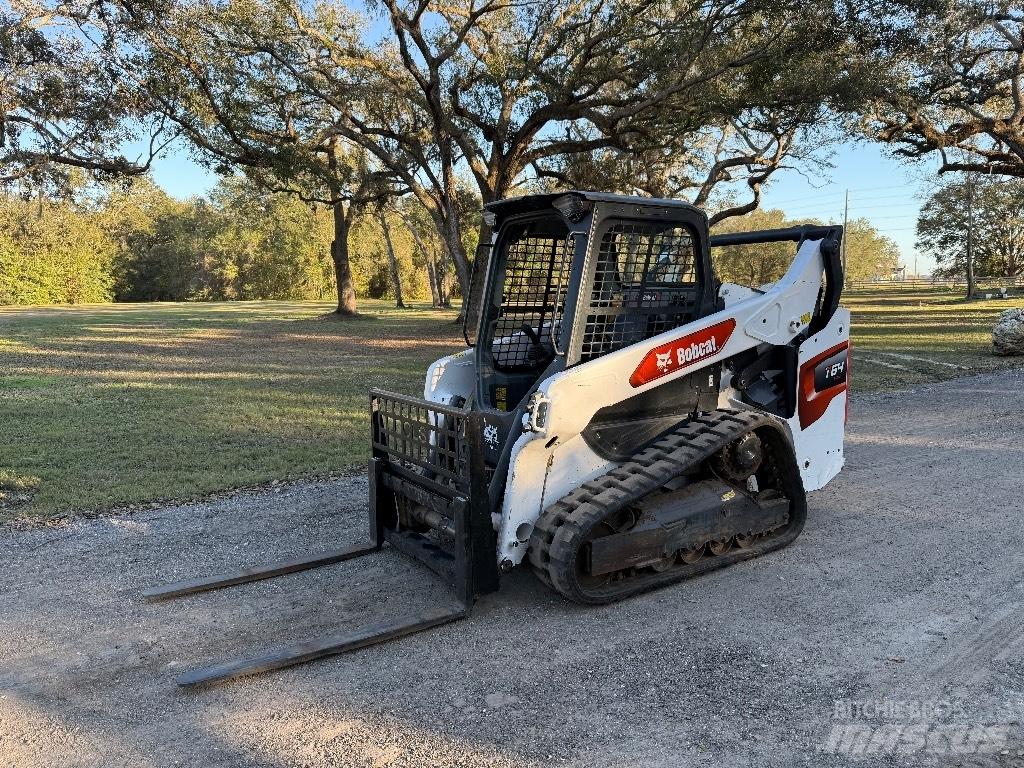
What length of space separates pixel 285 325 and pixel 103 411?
792 inches

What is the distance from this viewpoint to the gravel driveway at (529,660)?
9.76 ft

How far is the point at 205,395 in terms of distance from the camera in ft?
39.1

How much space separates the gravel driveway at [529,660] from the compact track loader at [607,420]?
0.21 metres

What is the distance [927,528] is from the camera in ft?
17.5

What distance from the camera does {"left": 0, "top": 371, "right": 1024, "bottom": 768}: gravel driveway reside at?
2.97m

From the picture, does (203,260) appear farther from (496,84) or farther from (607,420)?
(607,420)

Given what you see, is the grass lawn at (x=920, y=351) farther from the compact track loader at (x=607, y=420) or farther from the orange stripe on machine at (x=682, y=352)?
the orange stripe on machine at (x=682, y=352)

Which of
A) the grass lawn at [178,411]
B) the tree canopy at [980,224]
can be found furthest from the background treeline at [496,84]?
the tree canopy at [980,224]

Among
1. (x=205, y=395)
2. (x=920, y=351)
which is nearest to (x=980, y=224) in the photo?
(x=920, y=351)

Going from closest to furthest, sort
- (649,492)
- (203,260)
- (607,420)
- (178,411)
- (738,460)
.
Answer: (649,492) < (607,420) < (738,460) < (178,411) < (203,260)

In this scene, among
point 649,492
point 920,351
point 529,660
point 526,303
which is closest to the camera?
point 529,660

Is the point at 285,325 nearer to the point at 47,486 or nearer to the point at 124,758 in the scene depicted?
the point at 47,486

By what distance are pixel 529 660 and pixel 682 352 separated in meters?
1.97

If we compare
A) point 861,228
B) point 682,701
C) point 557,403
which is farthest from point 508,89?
point 861,228
